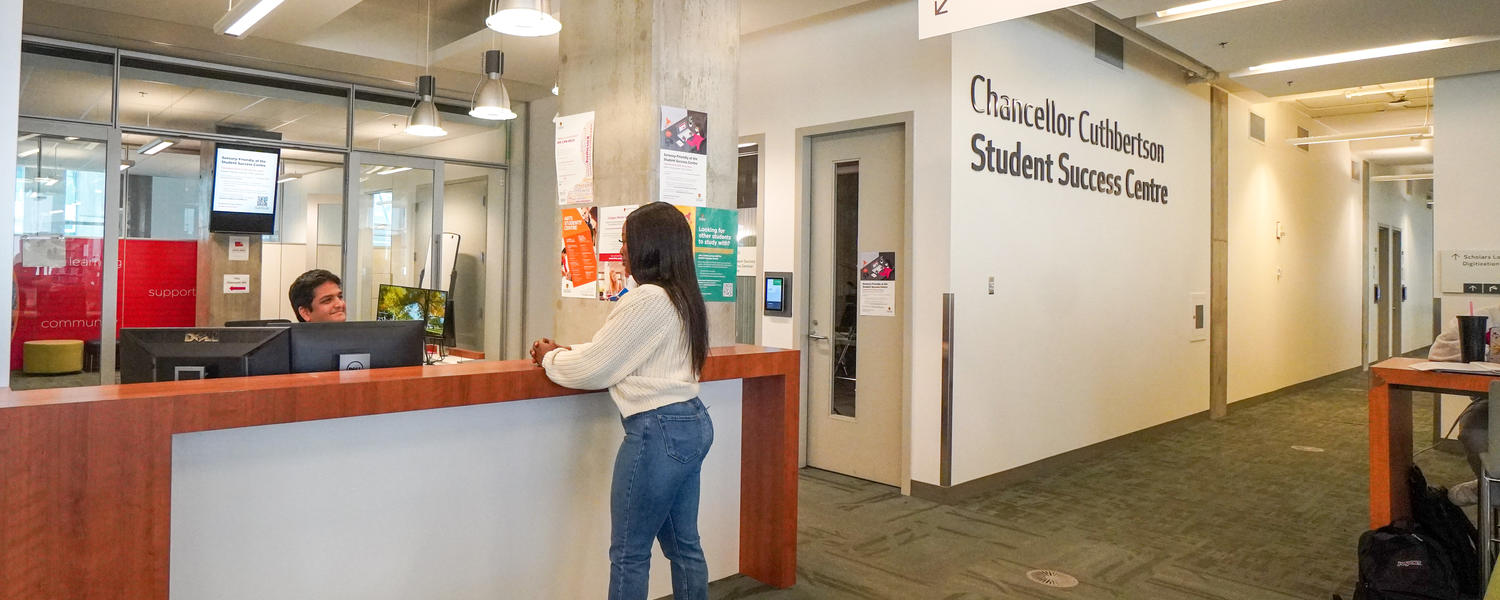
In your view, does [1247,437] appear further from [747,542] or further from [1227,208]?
[747,542]

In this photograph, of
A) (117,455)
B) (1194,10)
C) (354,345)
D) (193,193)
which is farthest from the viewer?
(193,193)

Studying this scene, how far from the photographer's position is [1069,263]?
584cm

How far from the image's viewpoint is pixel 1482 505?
3111 millimetres

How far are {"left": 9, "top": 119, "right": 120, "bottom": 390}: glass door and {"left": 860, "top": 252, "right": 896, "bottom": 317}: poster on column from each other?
5.38 meters

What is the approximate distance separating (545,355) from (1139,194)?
5456 millimetres

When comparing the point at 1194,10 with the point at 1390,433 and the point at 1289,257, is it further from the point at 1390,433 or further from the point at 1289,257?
the point at 1289,257

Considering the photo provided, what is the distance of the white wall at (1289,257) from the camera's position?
8219mm

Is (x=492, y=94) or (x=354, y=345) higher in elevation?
(x=492, y=94)

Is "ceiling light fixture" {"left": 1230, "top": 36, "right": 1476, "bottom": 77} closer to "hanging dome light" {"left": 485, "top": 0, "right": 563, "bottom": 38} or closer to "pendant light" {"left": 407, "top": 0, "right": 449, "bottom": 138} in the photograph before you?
→ "hanging dome light" {"left": 485, "top": 0, "right": 563, "bottom": 38}

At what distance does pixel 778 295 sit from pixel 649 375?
3.21 meters

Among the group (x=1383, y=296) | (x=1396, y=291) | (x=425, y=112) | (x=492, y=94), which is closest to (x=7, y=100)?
(x=492, y=94)

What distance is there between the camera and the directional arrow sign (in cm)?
261

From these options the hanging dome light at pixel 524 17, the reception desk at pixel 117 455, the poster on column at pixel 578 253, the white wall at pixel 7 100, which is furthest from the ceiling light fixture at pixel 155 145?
the reception desk at pixel 117 455

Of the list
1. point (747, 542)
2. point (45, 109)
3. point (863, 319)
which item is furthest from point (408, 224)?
point (747, 542)
